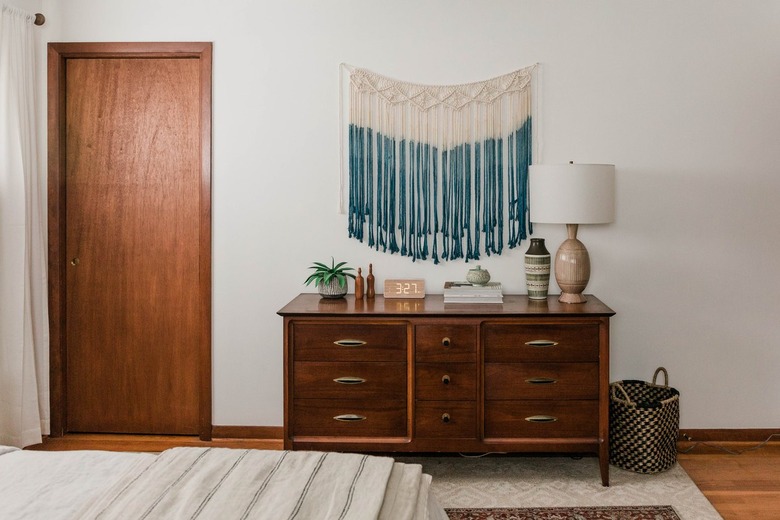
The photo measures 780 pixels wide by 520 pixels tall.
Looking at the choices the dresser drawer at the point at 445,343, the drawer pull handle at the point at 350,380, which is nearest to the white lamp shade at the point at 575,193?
the dresser drawer at the point at 445,343

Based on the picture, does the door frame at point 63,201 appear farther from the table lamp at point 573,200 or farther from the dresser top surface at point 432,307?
the table lamp at point 573,200

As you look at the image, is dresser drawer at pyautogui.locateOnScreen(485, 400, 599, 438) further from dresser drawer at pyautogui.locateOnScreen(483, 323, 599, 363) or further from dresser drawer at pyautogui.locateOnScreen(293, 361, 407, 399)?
dresser drawer at pyautogui.locateOnScreen(293, 361, 407, 399)

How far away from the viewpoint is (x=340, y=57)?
142 inches

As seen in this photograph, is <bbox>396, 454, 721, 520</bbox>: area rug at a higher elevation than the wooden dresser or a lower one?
lower

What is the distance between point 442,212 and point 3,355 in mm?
2233

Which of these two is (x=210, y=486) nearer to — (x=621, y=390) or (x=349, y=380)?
(x=349, y=380)

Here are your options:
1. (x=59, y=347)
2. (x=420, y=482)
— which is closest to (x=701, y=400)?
(x=420, y=482)

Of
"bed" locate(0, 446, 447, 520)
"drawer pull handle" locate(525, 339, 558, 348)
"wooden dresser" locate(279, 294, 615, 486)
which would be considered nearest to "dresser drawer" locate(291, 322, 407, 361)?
"wooden dresser" locate(279, 294, 615, 486)

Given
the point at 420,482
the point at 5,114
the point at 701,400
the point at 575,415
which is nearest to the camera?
the point at 420,482

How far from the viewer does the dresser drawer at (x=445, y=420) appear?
3143 mm

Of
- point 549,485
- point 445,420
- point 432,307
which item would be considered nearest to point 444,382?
point 445,420

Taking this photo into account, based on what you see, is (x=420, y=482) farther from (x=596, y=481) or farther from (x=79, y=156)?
(x=79, y=156)

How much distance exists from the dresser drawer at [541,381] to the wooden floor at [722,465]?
67cm

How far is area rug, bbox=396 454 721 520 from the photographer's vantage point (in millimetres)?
2961
